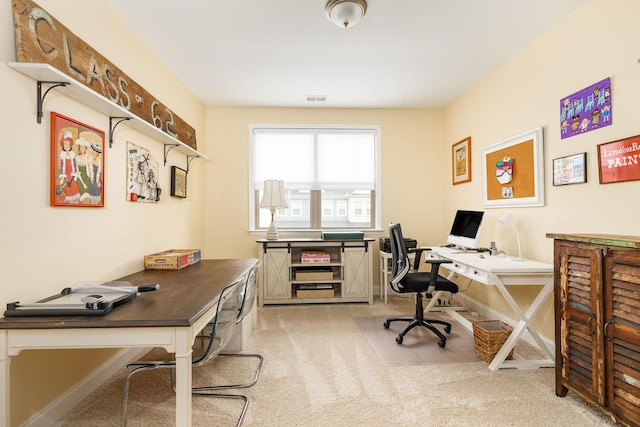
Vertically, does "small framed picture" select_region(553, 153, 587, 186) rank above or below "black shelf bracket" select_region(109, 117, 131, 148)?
below

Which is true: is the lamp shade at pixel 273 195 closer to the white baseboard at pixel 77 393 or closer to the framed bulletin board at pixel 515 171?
the white baseboard at pixel 77 393

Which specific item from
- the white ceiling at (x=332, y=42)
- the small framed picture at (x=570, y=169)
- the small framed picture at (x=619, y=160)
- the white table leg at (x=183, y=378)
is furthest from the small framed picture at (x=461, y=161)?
the white table leg at (x=183, y=378)

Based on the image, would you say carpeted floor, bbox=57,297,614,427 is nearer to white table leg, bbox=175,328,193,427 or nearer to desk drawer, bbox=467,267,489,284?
white table leg, bbox=175,328,193,427

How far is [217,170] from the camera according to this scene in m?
4.35

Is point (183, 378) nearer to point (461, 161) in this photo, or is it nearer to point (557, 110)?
point (557, 110)

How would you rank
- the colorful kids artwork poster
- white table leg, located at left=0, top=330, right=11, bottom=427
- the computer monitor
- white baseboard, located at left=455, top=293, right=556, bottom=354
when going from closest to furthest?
white table leg, located at left=0, top=330, right=11, bottom=427 < the colorful kids artwork poster < white baseboard, located at left=455, top=293, right=556, bottom=354 < the computer monitor

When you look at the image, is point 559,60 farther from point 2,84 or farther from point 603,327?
point 2,84

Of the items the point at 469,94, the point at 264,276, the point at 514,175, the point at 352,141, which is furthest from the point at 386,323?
the point at 469,94

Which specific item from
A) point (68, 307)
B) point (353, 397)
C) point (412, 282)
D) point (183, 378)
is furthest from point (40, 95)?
point (412, 282)

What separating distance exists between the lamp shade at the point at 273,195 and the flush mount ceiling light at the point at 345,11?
216 centimetres

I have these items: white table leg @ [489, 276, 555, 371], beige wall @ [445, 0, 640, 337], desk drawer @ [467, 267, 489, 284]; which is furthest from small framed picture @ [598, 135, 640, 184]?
desk drawer @ [467, 267, 489, 284]

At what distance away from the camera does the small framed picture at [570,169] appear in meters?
2.28

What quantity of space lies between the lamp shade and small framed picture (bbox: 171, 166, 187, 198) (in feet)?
3.14

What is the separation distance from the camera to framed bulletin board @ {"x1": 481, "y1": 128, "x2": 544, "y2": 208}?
271 centimetres
